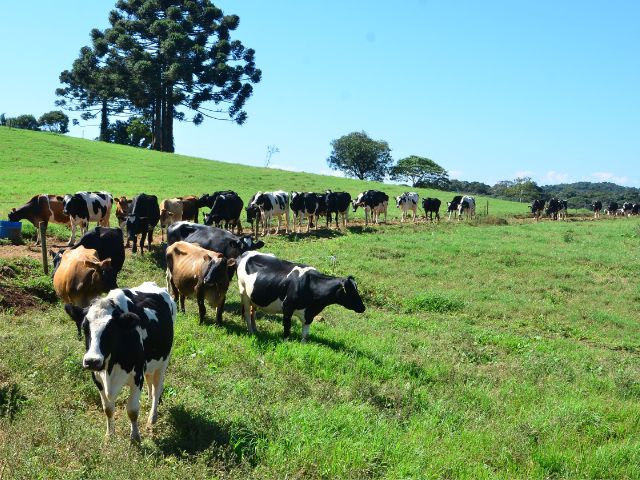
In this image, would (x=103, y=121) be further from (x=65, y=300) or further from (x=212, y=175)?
(x=65, y=300)

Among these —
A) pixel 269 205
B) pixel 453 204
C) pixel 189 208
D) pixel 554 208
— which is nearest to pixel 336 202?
pixel 269 205

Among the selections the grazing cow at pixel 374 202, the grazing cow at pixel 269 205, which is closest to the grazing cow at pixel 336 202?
the grazing cow at pixel 374 202

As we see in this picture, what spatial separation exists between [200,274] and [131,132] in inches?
2719

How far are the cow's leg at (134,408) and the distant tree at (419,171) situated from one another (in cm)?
9209

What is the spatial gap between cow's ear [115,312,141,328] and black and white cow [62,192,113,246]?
14.2 m

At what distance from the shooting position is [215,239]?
15031 millimetres

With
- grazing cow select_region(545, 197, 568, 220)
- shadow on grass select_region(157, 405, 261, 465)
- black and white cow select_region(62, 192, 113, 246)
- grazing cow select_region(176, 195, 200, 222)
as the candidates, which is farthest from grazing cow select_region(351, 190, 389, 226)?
shadow on grass select_region(157, 405, 261, 465)

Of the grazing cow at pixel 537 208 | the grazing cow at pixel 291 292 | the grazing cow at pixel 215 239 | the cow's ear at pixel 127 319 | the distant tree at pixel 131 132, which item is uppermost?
the distant tree at pixel 131 132

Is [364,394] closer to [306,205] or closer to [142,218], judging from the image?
[142,218]

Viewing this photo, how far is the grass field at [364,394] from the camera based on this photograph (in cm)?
615

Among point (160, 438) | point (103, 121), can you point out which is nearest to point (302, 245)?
point (160, 438)

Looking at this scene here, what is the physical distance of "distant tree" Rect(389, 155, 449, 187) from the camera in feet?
317

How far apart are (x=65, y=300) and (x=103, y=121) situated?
68374 mm

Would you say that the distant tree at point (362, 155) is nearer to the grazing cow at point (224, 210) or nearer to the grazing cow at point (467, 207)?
the grazing cow at point (467, 207)
